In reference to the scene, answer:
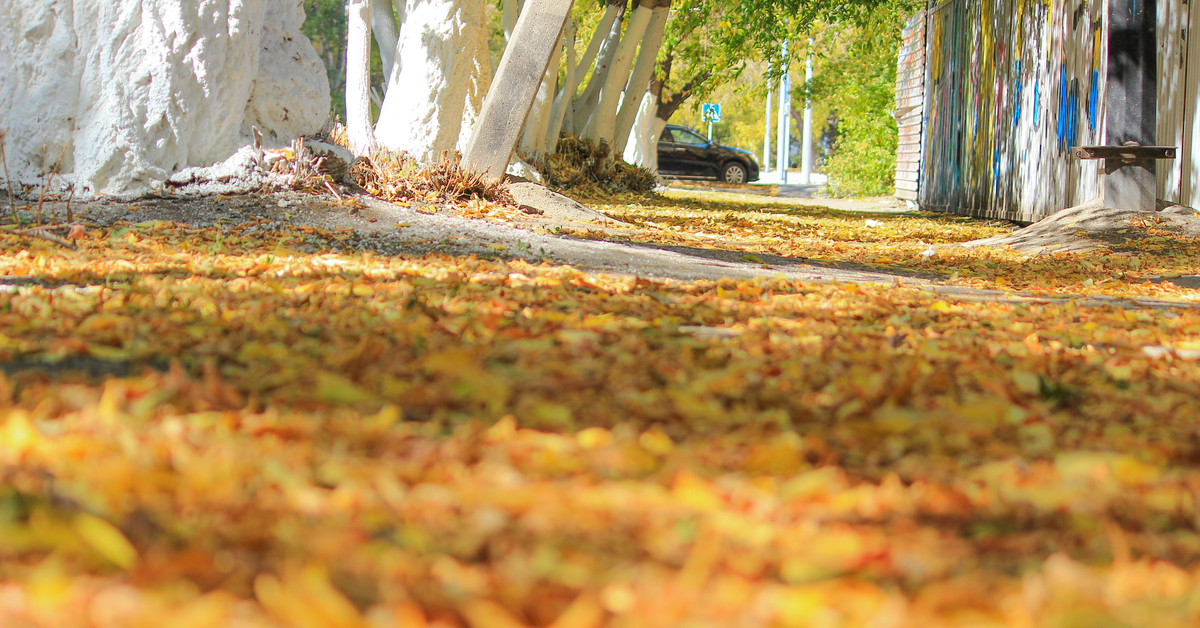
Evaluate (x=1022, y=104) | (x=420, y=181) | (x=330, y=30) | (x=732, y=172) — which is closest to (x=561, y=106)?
(x=1022, y=104)

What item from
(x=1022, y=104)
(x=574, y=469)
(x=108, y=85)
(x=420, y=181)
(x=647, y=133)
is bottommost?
(x=574, y=469)

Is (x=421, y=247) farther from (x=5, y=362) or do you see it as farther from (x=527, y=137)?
(x=527, y=137)

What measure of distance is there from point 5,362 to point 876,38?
71.5 ft

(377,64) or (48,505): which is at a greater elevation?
(377,64)

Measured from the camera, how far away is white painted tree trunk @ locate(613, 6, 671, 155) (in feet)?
44.8

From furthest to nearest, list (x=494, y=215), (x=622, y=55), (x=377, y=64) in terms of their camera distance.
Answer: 1. (x=377, y=64)
2. (x=622, y=55)
3. (x=494, y=215)

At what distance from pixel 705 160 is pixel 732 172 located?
0.81 metres

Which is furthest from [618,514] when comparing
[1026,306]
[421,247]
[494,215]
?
[494,215]

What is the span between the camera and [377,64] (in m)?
32.0

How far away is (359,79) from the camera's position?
8070mm

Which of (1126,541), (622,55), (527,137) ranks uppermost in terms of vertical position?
(622,55)

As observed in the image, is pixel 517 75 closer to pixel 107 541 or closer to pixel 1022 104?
pixel 1022 104

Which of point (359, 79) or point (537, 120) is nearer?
point (359, 79)

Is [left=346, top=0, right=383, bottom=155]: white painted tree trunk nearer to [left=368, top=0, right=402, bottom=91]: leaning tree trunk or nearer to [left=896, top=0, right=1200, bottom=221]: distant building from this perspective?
[left=368, top=0, right=402, bottom=91]: leaning tree trunk
